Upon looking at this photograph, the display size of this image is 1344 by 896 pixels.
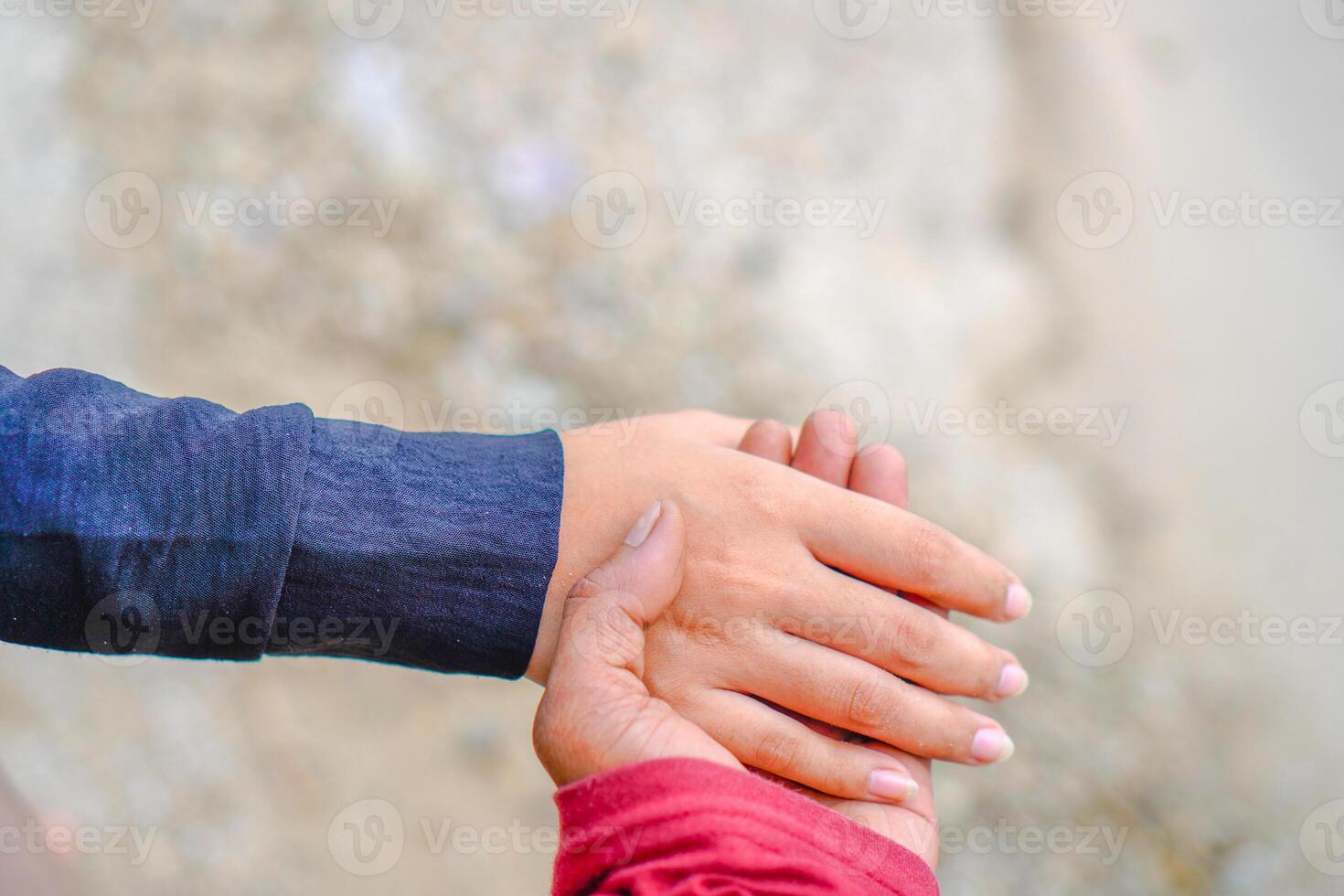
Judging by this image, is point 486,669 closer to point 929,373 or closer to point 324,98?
point 929,373

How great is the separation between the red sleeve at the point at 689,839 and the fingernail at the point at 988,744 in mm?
316

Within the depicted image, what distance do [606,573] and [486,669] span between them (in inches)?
9.3

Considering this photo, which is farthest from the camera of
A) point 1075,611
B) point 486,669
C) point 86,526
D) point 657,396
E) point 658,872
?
point 657,396

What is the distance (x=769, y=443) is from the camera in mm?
1394

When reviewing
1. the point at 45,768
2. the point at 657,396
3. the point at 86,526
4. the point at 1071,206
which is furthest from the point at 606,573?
the point at 45,768

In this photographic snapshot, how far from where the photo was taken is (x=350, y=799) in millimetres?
1776
